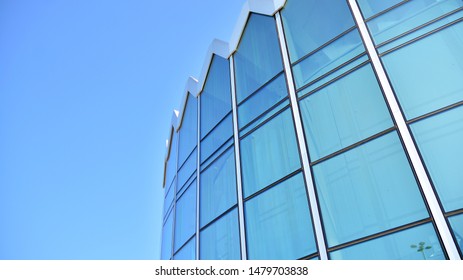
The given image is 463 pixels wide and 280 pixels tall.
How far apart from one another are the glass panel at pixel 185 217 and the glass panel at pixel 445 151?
8776 mm

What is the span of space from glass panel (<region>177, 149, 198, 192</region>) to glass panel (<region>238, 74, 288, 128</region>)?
3.67 meters

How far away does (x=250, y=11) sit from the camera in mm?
13758

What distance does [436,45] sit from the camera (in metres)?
8.63

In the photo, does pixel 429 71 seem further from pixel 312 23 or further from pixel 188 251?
pixel 188 251

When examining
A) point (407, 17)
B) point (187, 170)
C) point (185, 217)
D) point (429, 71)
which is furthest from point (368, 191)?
point (187, 170)

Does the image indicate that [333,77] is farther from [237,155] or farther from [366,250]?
[366,250]

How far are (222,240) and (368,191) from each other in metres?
5.25

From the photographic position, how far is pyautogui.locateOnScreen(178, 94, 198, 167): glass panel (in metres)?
16.1

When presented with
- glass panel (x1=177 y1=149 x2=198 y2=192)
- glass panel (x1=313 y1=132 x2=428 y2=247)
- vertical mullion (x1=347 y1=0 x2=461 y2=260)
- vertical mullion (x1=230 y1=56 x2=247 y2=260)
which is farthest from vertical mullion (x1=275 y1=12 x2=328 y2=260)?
glass panel (x1=177 y1=149 x2=198 y2=192)

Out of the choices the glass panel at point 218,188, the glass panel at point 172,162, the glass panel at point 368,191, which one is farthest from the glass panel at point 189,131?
the glass panel at point 368,191

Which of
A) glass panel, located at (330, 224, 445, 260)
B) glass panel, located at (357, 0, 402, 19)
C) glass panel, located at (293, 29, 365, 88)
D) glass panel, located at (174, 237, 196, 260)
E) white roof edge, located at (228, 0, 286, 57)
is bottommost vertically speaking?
glass panel, located at (330, 224, 445, 260)

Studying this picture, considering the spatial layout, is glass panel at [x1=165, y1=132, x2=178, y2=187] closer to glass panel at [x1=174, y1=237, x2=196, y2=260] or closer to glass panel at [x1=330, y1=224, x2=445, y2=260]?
glass panel at [x1=174, y1=237, x2=196, y2=260]
